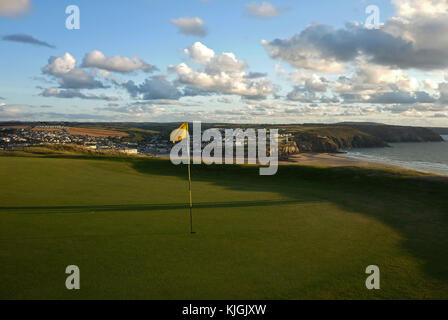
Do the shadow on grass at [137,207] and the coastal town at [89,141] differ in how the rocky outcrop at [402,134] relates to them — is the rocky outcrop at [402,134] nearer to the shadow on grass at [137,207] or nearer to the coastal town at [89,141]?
the coastal town at [89,141]

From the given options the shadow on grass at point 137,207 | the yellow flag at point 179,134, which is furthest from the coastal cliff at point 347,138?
the yellow flag at point 179,134

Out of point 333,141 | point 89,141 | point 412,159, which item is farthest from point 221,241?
point 89,141

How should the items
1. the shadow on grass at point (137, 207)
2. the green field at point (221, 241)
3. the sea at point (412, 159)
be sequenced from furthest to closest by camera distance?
1. the sea at point (412, 159)
2. the shadow on grass at point (137, 207)
3. the green field at point (221, 241)

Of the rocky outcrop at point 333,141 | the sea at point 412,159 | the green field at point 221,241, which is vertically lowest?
the sea at point 412,159

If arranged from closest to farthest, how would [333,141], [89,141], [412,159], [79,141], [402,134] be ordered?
[412,159], [79,141], [89,141], [333,141], [402,134]

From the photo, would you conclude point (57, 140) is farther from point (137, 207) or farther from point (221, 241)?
point (221, 241)

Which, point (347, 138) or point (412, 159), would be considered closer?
point (412, 159)

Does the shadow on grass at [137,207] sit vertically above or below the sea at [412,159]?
above

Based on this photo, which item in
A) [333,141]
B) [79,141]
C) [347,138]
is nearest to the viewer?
[79,141]

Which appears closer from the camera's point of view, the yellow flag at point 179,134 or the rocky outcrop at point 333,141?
the yellow flag at point 179,134

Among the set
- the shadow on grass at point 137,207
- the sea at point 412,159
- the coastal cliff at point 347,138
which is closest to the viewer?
the shadow on grass at point 137,207
